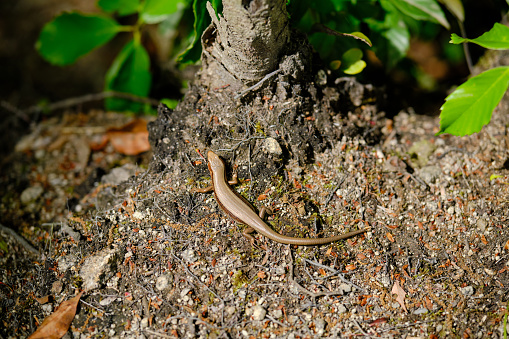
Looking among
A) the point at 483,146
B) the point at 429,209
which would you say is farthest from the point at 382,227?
the point at 483,146

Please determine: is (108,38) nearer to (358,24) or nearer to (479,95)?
(358,24)

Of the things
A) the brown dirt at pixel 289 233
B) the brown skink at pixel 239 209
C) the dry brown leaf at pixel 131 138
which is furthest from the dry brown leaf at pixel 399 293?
the dry brown leaf at pixel 131 138

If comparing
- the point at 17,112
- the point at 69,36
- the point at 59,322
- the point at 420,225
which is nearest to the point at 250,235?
the point at 420,225

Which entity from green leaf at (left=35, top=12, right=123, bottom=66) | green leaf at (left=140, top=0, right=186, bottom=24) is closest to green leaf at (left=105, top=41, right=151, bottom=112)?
green leaf at (left=35, top=12, right=123, bottom=66)

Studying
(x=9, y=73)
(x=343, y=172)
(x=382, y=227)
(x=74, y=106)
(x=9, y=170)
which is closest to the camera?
(x=382, y=227)

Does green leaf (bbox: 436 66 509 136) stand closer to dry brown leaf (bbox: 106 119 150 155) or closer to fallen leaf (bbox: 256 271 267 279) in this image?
fallen leaf (bbox: 256 271 267 279)

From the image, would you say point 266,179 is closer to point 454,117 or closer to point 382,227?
point 382,227
